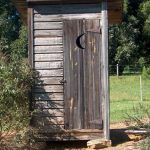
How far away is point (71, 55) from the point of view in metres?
11.0

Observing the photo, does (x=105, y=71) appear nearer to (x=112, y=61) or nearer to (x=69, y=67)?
(x=69, y=67)

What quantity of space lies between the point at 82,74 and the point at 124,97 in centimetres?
1616

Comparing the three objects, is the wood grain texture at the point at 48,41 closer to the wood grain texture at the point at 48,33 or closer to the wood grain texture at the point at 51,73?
the wood grain texture at the point at 48,33

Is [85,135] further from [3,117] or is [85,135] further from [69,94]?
[3,117]

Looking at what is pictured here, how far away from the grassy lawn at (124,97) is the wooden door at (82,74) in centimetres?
520

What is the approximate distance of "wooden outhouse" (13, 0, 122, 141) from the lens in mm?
10977

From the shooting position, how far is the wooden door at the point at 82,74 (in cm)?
1098

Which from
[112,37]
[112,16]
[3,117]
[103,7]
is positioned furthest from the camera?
[112,37]

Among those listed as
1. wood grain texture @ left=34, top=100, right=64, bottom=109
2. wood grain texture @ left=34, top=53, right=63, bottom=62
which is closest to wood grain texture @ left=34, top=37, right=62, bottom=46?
wood grain texture @ left=34, top=53, right=63, bottom=62

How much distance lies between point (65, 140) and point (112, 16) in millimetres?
3883

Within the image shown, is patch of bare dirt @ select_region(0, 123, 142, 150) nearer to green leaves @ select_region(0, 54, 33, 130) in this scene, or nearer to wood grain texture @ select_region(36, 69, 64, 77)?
green leaves @ select_region(0, 54, 33, 130)

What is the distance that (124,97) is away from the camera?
88.3 feet

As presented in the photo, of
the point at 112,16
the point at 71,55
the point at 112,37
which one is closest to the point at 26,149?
the point at 71,55

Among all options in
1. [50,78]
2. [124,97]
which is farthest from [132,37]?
[50,78]
